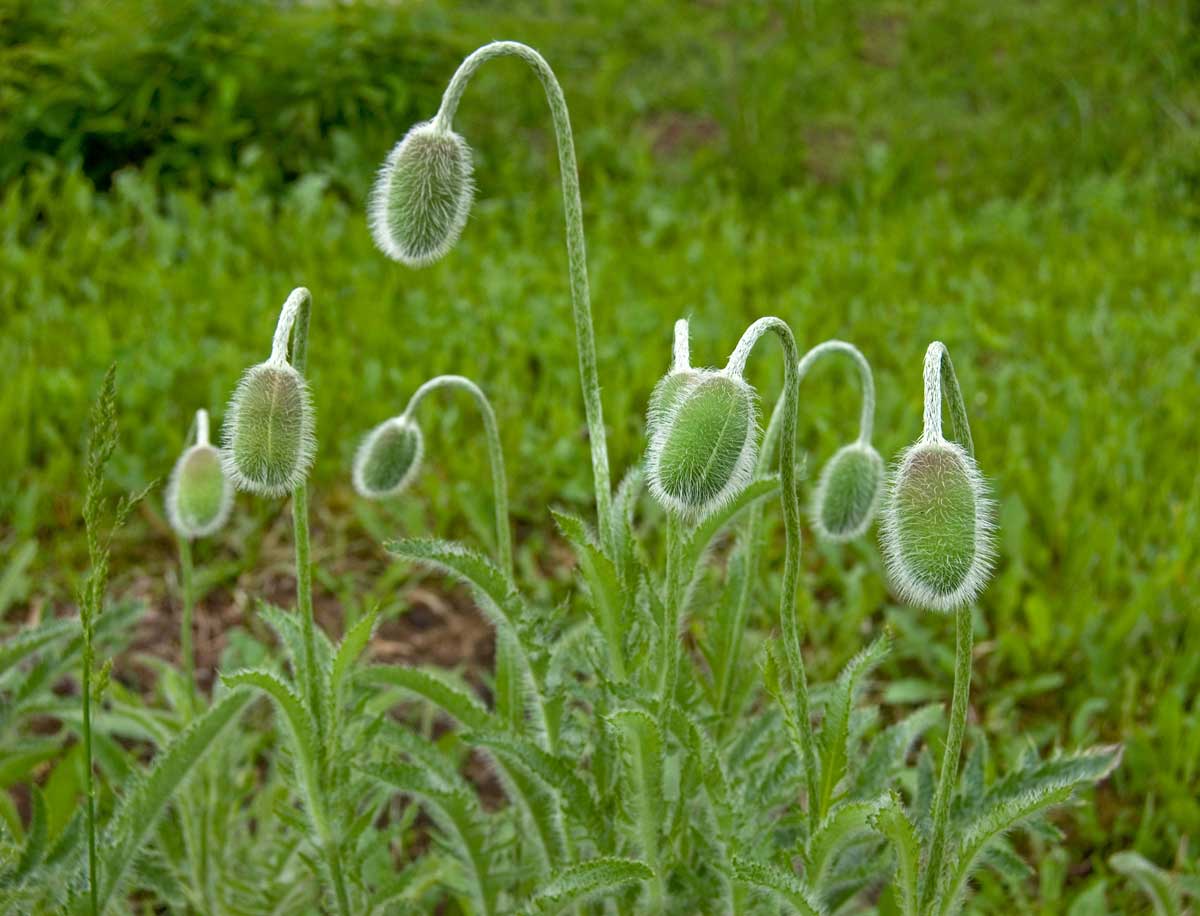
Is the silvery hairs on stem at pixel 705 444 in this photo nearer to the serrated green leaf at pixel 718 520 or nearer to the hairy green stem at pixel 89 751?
the serrated green leaf at pixel 718 520

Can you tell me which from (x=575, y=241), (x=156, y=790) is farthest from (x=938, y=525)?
(x=156, y=790)

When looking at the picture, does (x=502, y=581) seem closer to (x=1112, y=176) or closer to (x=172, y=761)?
(x=172, y=761)

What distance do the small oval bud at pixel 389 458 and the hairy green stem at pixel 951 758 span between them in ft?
2.76

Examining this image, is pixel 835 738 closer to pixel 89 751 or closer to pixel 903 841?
pixel 903 841

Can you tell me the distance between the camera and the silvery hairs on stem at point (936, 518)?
1.28 meters

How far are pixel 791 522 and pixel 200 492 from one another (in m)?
0.96

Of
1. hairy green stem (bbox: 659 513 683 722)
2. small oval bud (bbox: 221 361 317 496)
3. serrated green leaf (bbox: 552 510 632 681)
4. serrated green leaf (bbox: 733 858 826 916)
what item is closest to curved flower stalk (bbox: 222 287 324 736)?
small oval bud (bbox: 221 361 317 496)

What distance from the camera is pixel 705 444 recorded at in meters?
1.31

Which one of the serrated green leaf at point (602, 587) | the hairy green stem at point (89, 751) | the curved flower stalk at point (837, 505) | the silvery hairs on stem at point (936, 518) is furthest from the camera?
the curved flower stalk at point (837, 505)

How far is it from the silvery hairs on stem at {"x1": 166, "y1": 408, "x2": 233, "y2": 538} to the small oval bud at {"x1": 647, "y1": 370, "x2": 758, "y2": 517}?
2.86 ft

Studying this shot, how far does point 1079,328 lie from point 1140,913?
2.44 metres

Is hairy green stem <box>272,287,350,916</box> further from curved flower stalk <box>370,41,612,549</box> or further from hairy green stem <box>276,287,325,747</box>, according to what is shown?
curved flower stalk <box>370,41,612,549</box>

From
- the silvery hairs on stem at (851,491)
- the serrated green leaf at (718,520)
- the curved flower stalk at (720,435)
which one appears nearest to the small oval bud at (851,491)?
the silvery hairs on stem at (851,491)

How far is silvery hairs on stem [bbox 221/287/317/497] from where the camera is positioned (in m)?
1.42
